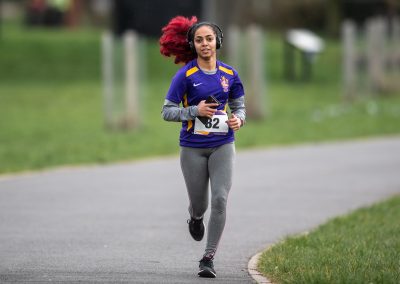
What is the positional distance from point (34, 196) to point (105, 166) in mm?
3338

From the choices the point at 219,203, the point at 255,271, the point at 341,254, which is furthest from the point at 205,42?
the point at 341,254

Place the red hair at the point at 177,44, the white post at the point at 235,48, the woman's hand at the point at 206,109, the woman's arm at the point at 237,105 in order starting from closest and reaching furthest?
1. the woman's hand at the point at 206,109
2. the woman's arm at the point at 237,105
3. the red hair at the point at 177,44
4. the white post at the point at 235,48

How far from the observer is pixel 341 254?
8.92m

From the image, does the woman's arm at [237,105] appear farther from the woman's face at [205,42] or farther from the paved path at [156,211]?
the paved path at [156,211]

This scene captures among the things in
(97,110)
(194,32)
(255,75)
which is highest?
(194,32)

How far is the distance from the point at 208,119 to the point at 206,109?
0.51ft

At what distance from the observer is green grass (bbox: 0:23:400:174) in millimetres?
18719

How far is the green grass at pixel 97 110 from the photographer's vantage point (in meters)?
18.7

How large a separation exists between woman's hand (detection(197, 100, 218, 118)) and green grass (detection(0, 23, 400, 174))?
26.0 ft

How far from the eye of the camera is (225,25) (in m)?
39.4

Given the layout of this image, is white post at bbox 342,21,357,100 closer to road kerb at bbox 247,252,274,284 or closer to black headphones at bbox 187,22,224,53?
road kerb at bbox 247,252,274,284

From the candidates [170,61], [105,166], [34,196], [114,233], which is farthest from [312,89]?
[114,233]

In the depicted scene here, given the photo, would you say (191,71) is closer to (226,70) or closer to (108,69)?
(226,70)

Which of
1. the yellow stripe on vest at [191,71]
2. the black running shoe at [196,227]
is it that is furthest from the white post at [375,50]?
the yellow stripe on vest at [191,71]
